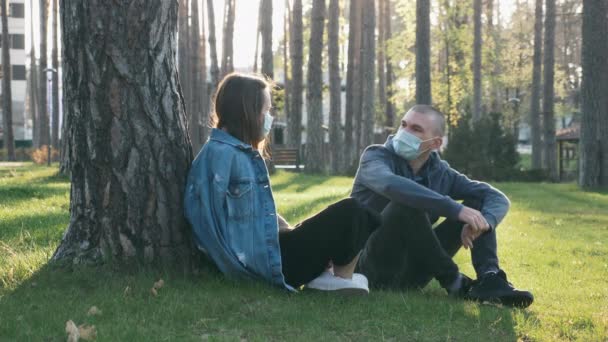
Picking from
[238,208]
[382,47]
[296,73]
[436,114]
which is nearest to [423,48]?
[296,73]

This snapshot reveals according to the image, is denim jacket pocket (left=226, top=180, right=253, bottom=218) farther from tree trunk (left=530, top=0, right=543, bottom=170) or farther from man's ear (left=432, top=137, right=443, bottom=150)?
tree trunk (left=530, top=0, right=543, bottom=170)

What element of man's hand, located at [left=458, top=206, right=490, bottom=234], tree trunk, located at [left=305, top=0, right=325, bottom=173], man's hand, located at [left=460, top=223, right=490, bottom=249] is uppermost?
tree trunk, located at [left=305, top=0, right=325, bottom=173]

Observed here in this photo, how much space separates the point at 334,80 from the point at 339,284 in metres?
30.9

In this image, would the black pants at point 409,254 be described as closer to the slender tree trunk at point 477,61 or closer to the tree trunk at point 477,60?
the slender tree trunk at point 477,61

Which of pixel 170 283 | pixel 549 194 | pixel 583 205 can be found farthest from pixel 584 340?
pixel 549 194

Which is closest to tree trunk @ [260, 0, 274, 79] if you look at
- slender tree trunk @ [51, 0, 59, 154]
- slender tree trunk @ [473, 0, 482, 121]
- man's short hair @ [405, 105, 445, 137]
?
slender tree trunk @ [51, 0, 59, 154]

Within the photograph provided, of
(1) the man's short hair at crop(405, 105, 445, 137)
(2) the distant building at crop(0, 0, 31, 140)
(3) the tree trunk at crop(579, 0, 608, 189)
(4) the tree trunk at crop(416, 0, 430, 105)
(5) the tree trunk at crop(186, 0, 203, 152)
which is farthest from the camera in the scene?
(2) the distant building at crop(0, 0, 31, 140)

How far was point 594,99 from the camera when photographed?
23.8 m

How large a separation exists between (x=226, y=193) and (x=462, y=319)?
170cm

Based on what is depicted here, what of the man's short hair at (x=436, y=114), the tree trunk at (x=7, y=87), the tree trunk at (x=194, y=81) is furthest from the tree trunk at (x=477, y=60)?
the man's short hair at (x=436, y=114)

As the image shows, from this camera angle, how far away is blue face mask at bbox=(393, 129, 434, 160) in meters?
6.80

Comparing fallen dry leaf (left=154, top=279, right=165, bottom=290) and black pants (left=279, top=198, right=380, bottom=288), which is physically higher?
black pants (left=279, top=198, right=380, bottom=288)

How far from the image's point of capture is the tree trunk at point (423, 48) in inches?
938

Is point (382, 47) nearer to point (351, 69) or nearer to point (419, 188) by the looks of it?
point (351, 69)
